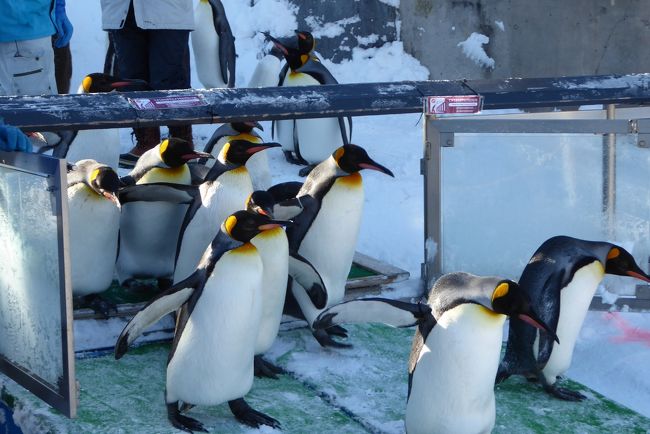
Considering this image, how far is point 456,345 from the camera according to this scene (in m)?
3.18

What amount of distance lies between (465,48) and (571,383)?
194 inches

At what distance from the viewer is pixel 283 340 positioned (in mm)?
4129

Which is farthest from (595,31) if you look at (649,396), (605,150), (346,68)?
(649,396)

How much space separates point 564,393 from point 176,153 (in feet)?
5.13

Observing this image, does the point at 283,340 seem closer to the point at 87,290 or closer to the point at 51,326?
the point at 87,290

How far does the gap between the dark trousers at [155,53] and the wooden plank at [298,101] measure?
74.1 inches

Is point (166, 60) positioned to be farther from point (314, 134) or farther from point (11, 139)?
point (11, 139)

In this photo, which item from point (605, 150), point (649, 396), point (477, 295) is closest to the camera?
point (477, 295)

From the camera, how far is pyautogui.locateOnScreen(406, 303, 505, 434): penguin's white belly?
3.18 metres

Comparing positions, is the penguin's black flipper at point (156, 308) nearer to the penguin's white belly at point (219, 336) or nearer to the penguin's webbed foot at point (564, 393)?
the penguin's white belly at point (219, 336)

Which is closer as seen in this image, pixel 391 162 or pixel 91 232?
pixel 91 232

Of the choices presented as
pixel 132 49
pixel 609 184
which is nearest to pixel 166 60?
pixel 132 49

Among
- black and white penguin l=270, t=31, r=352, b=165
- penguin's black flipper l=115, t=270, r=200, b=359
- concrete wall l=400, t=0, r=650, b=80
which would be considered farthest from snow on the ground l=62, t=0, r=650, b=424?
penguin's black flipper l=115, t=270, r=200, b=359

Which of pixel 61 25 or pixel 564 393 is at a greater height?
pixel 61 25
